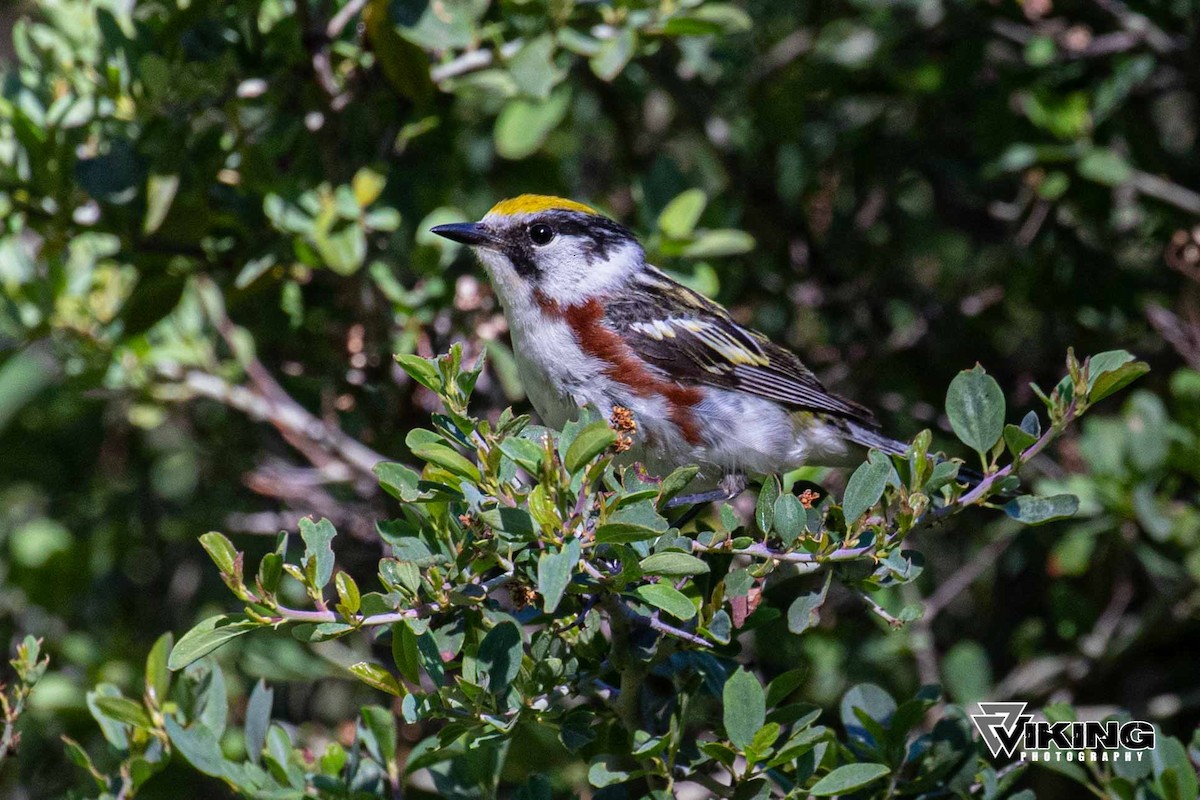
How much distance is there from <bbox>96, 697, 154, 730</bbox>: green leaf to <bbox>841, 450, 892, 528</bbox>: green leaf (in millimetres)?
1697

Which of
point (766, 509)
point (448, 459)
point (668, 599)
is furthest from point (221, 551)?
point (766, 509)

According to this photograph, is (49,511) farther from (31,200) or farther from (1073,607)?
(1073,607)

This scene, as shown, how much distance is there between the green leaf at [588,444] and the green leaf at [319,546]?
19.7 inches

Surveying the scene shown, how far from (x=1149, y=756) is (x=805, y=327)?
9.00ft

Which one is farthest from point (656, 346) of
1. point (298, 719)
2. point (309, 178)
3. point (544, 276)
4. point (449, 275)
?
point (298, 719)

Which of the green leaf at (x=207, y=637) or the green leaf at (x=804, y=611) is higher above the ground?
the green leaf at (x=207, y=637)

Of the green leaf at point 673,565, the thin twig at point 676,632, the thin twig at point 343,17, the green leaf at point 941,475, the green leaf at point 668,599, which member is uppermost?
the thin twig at point 343,17

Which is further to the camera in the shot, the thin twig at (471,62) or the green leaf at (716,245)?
the green leaf at (716,245)

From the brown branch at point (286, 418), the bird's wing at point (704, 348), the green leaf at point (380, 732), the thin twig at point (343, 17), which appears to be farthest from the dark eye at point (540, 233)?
the green leaf at point (380, 732)

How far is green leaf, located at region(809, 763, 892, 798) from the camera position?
255cm

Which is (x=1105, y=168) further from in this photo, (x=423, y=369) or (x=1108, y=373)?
(x=423, y=369)

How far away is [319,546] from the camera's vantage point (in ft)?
8.04

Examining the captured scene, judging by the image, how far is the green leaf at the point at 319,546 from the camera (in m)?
2.43

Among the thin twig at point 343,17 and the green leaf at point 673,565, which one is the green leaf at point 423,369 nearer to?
the green leaf at point 673,565
